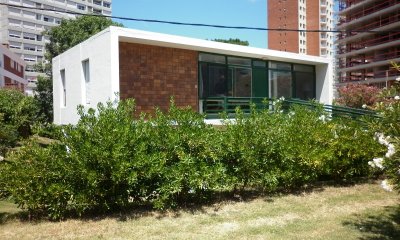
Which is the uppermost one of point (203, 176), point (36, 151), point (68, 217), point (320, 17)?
point (320, 17)

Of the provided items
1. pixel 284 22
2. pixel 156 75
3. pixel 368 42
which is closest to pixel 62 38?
pixel 156 75

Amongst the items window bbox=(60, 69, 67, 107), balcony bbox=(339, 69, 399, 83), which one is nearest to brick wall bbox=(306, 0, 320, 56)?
balcony bbox=(339, 69, 399, 83)

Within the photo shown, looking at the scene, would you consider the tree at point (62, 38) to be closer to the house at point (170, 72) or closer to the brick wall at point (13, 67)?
the house at point (170, 72)

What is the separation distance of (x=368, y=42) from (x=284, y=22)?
152ft

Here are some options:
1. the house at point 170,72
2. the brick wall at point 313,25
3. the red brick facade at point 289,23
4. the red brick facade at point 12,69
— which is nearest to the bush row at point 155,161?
the house at point 170,72

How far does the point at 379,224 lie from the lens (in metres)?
6.31

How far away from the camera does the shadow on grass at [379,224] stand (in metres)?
5.79

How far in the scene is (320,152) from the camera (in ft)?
28.0

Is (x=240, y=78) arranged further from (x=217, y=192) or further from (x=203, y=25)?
(x=217, y=192)

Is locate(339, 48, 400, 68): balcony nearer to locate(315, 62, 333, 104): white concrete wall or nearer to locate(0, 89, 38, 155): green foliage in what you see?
locate(315, 62, 333, 104): white concrete wall

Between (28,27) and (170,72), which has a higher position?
(28,27)

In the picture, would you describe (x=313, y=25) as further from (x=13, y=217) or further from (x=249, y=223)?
(x=13, y=217)

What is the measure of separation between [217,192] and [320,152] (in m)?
2.39

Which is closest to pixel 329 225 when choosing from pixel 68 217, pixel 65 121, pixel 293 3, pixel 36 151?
pixel 68 217
